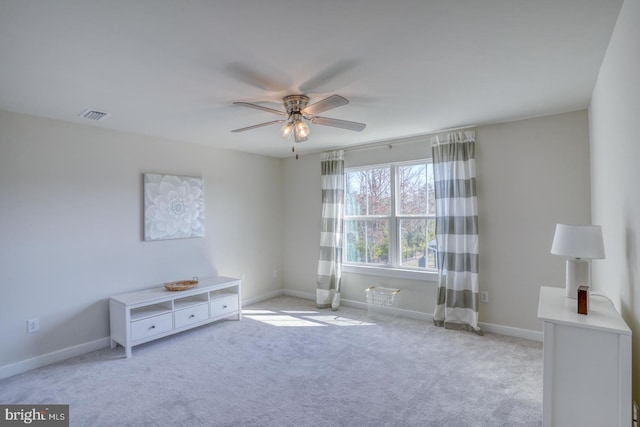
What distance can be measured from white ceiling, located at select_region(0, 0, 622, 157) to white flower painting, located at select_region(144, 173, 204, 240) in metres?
1.00

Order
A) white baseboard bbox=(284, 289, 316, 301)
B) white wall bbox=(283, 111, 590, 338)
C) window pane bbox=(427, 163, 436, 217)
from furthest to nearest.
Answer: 1. white baseboard bbox=(284, 289, 316, 301)
2. window pane bbox=(427, 163, 436, 217)
3. white wall bbox=(283, 111, 590, 338)

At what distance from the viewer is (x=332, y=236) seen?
4.88m

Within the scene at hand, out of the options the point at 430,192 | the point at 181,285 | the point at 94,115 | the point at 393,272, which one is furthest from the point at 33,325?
the point at 430,192

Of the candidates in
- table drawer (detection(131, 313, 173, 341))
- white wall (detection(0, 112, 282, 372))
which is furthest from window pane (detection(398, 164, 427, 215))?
table drawer (detection(131, 313, 173, 341))

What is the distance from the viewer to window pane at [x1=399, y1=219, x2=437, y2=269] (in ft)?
13.9

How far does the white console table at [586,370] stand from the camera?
4.94ft

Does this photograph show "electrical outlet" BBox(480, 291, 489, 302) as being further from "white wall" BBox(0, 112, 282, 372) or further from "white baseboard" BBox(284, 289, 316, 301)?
"white wall" BBox(0, 112, 282, 372)

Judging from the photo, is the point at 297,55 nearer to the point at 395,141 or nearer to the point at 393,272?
the point at 395,141

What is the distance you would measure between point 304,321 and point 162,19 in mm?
3632

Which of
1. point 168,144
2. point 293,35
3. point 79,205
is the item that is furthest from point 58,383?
point 293,35

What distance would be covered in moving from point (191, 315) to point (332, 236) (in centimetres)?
220

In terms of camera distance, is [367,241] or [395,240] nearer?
[395,240]

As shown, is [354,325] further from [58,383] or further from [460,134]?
[58,383]

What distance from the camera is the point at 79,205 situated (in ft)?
11.1
